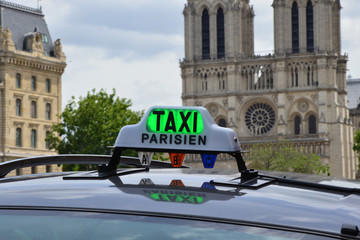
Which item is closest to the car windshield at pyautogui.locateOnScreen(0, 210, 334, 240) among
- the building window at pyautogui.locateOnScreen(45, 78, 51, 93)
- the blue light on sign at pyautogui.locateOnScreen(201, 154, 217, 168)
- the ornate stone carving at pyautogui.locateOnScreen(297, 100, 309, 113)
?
the blue light on sign at pyautogui.locateOnScreen(201, 154, 217, 168)

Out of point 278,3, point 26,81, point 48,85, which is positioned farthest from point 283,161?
point 278,3

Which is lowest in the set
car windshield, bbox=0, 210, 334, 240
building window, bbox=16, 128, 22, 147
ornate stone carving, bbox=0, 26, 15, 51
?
car windshield, bbox=0, 210, 334, 240

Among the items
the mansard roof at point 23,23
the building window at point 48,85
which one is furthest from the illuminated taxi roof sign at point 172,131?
the building window at point 48,85

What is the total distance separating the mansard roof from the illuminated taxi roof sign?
2683 inches

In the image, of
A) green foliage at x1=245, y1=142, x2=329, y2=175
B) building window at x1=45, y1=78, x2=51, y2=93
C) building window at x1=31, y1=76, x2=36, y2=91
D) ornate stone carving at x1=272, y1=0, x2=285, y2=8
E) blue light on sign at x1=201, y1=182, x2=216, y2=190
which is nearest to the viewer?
blue light on sign at x1=201, y1=182, x2=216, y2=190

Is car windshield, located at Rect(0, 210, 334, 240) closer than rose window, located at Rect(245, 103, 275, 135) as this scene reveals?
Yes

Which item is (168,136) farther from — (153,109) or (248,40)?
(248,40)

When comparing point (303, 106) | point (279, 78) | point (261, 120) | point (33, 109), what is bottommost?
point (261, 120)

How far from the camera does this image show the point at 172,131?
2.82 metres

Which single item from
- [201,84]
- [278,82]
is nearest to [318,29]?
[278,82]

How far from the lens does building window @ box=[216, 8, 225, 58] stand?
94438 millimetres

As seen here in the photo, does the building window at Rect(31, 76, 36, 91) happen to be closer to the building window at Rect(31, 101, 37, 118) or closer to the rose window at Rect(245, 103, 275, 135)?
the building window at Rect(31, 101, 37, 118)

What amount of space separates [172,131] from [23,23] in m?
70.4

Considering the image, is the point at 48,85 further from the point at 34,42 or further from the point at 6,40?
the point at 6,40
